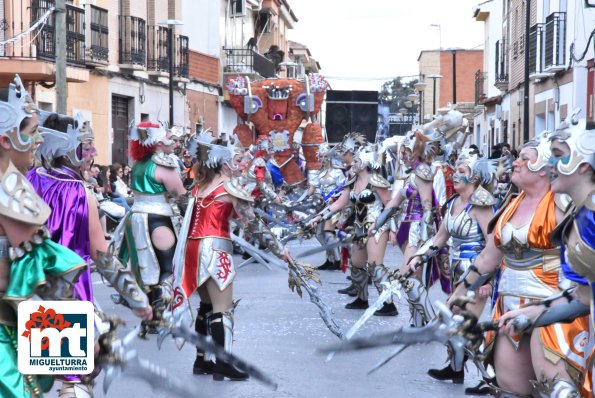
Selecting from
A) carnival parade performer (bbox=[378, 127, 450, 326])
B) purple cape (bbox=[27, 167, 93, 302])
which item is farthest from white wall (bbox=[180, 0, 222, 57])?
purple cape (bbox=[27, 167, 93, 302])

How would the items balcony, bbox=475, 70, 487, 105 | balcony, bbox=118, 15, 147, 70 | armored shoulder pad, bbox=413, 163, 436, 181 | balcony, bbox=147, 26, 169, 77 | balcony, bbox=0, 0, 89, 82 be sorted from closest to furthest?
armored shoulder pad, bbox=413, 163, 436, 181 < balcony, bbox=0, 0, 89, 82 < balcony, bbox=118, 15, 147, 70 < balcony, bbox=147, 26, 169, 77 < balcony, bbox=475, 70, 487, 105

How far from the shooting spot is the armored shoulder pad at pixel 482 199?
26.4 feet

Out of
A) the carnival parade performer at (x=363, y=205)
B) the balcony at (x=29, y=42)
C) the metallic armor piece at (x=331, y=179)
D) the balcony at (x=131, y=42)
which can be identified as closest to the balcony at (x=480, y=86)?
the balcony at (x=131, y=42)

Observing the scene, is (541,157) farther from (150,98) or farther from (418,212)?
(150,98)

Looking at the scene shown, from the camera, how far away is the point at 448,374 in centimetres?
874

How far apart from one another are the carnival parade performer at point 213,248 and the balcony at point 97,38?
1885 cm

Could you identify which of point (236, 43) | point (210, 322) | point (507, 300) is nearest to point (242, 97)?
point (210, 322)

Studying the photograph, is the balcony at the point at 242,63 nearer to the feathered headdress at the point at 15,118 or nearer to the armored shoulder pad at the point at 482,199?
the armored shoulder pad at the point at 482,199

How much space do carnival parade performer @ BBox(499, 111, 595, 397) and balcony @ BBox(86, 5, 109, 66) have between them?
2268 cm

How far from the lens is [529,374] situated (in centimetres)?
584

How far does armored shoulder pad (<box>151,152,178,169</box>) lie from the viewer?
31.7 feet

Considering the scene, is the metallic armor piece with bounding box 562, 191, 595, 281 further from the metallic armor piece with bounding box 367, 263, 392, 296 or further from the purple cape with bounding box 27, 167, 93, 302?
the metallic armor piece with bounding box 367, 263, 392, 296

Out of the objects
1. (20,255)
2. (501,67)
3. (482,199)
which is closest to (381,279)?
(482,199)

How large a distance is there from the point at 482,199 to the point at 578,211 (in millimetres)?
3186
